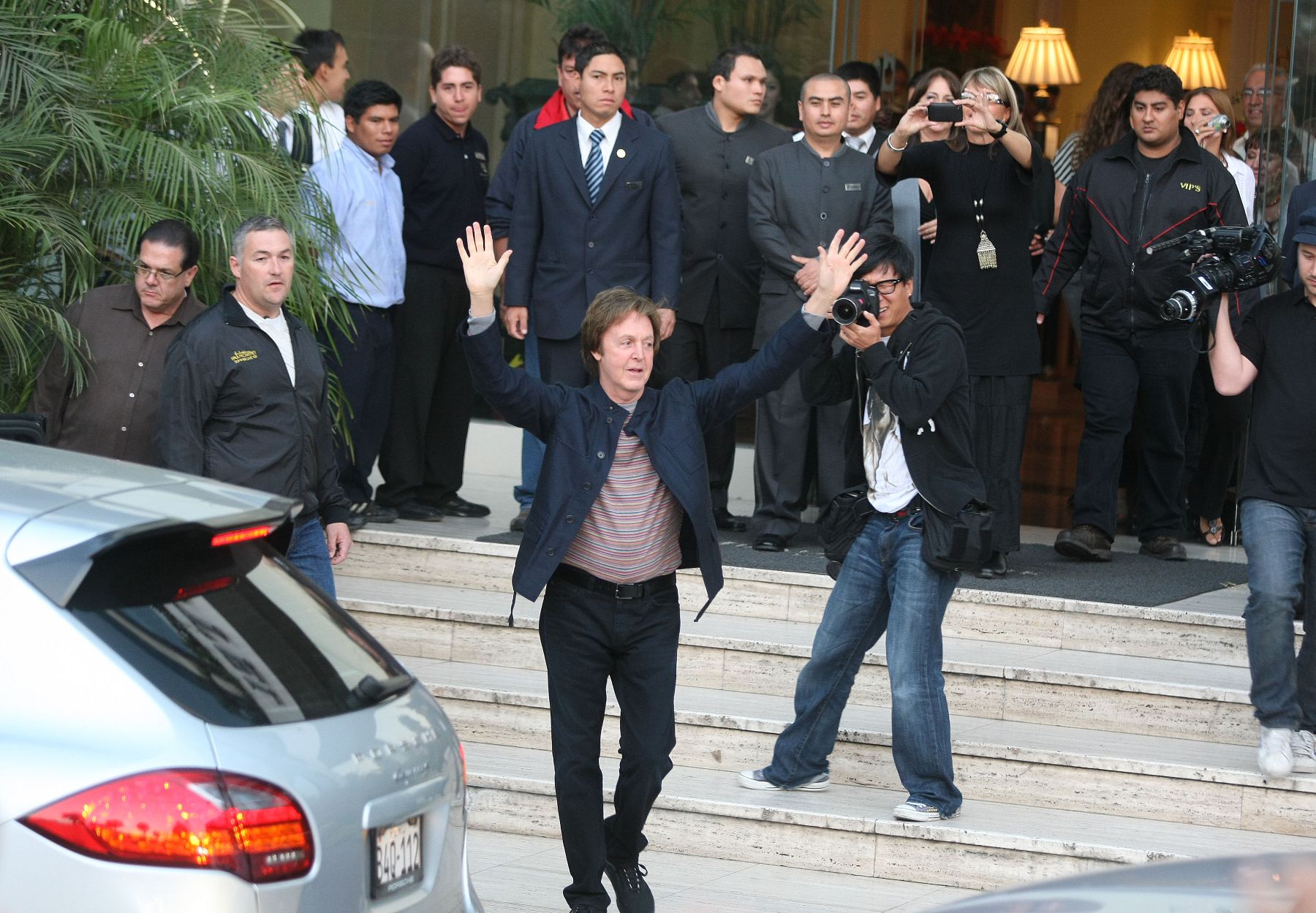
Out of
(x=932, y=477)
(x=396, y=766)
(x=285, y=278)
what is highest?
(x=285, y=278)

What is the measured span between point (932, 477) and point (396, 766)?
267 cm

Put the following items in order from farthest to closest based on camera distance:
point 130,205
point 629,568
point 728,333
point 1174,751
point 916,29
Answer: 1. point 916,29
2. point 728,333
3. point 130,205
4. point 1174,751
5. point 629,568

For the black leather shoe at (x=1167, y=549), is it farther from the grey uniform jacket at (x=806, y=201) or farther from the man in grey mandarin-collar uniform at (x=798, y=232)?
the grey uniform jacket at (x=806, y=201)

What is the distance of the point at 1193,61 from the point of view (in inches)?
426

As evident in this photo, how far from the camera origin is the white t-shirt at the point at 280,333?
5.61 m

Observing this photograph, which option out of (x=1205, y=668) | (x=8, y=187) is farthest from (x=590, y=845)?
(x=8, y=187)

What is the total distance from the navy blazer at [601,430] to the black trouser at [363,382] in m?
3.26

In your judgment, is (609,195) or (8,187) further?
(609,195)

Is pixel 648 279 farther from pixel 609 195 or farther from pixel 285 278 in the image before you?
pixel 285 278

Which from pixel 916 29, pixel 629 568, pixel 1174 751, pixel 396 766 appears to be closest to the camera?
pixel 396 766

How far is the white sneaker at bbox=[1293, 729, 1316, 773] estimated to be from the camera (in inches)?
229

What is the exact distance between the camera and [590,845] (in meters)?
4.91

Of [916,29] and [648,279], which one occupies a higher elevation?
[916,29]

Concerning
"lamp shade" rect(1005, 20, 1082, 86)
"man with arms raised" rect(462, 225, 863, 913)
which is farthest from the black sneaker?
"lamp shade" rect(1005, 20, 1082, 86)
